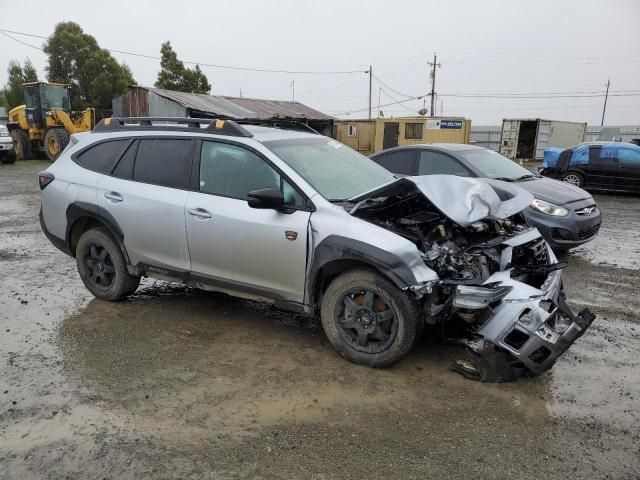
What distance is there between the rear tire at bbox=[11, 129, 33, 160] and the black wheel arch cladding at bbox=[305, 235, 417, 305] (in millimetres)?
23609

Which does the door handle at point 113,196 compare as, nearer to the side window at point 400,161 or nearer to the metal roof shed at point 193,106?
the side window at point 400,161

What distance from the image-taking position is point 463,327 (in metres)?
4.28

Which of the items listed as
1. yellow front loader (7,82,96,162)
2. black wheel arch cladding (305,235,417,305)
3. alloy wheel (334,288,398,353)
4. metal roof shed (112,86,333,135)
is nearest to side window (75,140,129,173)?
black wheel arch cladding (305,235,417,305)

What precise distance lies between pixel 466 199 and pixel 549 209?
11.1 feet

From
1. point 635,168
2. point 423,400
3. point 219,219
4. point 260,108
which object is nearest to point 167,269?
point 219,219

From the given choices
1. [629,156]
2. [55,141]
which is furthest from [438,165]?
[55,141]

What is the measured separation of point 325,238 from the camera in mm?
3742

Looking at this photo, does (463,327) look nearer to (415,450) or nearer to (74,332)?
(415,450)

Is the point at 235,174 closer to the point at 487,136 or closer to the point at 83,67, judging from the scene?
the point at 487,136

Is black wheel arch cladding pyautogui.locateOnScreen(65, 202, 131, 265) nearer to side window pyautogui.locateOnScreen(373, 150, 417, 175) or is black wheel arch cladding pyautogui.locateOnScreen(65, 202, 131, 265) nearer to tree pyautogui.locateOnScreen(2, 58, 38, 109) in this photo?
side window pyautogui.locateOnScreen(373, 150, 417, 175)

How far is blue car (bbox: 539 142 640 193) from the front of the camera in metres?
13.5

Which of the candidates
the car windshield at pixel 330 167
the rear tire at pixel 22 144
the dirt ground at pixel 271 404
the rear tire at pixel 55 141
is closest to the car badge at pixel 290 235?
the car windshield at pixel 330 167

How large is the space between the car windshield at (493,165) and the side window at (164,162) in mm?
4312

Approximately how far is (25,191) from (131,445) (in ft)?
43.2
